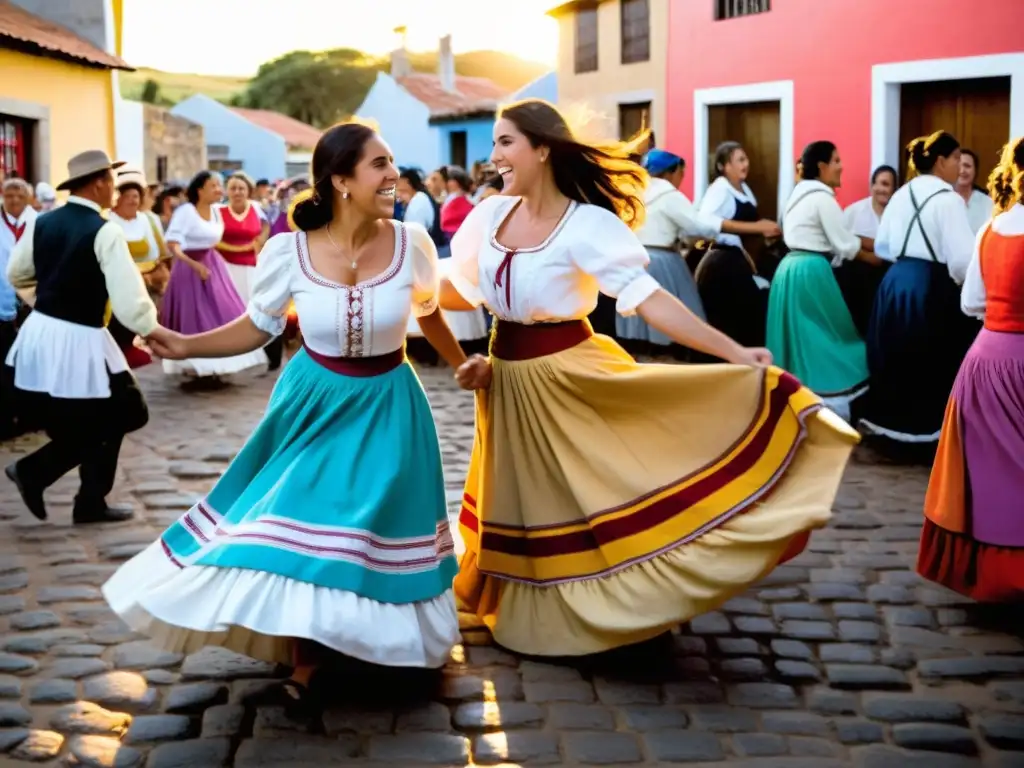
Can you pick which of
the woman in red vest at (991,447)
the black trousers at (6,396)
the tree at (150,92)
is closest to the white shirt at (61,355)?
the black trousers at (6,396)

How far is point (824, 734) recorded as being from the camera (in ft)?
13.6

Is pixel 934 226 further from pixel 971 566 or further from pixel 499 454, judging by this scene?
pixel 499 454

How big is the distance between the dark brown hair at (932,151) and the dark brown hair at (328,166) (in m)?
4.09

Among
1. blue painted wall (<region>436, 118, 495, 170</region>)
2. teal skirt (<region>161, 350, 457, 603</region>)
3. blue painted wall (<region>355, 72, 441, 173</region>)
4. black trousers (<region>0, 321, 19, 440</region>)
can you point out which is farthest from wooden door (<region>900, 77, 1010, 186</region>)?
blue painted wall (<region>355, 72, 441, 173</region>)

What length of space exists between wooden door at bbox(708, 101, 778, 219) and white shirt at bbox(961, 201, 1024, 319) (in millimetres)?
10212

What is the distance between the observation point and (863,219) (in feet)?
37.6

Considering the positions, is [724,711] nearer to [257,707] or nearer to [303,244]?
[257,707]

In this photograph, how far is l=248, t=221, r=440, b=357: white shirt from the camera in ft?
14.7

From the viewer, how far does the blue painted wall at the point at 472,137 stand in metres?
39.4

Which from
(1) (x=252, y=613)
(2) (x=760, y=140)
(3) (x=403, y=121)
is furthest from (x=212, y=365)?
(3) (x=403, y=121)

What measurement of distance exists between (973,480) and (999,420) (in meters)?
0.26

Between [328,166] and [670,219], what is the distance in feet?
22.8

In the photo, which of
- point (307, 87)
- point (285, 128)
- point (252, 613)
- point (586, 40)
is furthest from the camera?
point (307, 87)

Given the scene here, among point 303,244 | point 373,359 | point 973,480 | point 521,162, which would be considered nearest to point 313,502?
point 373,359
